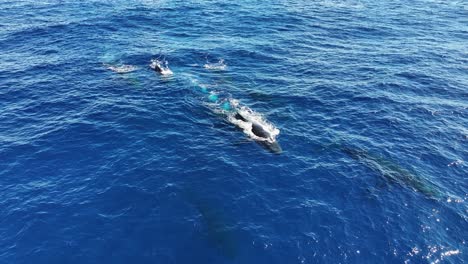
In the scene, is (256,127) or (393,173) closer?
(393,173)

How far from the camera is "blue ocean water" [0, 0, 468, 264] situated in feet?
123

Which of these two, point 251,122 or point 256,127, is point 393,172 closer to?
point 256,127

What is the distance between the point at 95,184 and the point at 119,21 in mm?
58885

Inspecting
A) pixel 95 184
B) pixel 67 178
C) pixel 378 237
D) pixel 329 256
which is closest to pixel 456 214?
pixel 378 237

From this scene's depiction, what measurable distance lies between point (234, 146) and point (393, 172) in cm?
1934

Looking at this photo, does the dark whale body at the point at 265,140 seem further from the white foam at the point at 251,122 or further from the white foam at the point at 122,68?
the white foam at the point at 122,68

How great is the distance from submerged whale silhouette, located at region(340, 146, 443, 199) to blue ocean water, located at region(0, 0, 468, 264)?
0.74 feet

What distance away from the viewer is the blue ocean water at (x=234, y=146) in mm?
37406

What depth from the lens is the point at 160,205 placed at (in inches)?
1613

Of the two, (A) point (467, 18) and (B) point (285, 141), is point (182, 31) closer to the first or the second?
(B) point (285, 141)

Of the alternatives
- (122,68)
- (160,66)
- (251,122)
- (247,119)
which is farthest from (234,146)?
(122,68)

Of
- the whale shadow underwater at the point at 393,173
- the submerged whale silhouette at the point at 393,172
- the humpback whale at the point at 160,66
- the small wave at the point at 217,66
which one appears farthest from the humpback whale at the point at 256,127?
the humpback whale at the point at 160,66

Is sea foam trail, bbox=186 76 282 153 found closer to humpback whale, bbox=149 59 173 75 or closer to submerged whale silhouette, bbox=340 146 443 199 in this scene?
humpback whale, bbox=149 59 173 75

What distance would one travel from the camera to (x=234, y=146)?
50594mm
